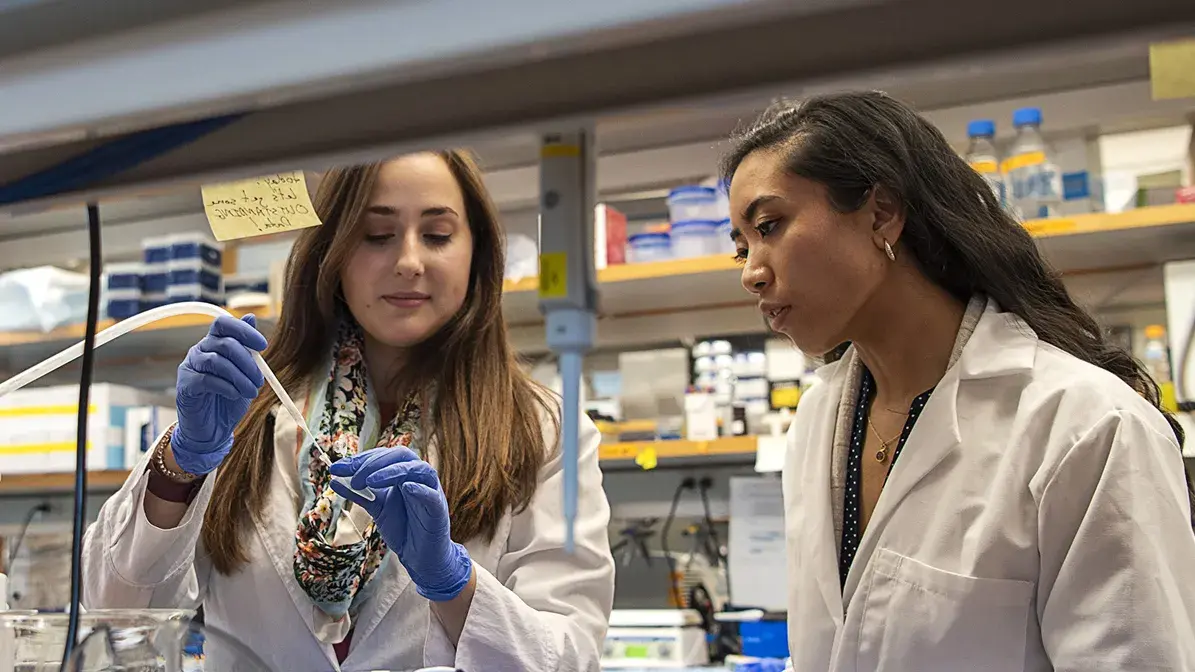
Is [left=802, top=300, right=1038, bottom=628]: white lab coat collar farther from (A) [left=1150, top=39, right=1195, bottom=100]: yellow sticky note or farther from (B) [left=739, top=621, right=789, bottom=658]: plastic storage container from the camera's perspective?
(B) [left=739, top=621, right=789, bottom=658]: plastic storage container

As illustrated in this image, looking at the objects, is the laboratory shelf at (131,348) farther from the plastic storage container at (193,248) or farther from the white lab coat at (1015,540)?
the white lab coat at (1015,540)

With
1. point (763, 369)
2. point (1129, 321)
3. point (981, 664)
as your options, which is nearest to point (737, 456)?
point (763, 369)

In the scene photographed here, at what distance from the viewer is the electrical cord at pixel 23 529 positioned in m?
3.47

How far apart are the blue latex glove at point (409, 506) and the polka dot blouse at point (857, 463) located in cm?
59

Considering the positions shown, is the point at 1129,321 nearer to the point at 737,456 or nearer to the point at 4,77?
the point at 737,456

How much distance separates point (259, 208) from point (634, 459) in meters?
2.13

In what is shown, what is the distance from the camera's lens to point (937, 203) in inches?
57.0

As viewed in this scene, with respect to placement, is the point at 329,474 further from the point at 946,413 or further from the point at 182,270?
the point at 182,270

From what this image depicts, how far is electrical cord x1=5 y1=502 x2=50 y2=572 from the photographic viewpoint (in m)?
3.47

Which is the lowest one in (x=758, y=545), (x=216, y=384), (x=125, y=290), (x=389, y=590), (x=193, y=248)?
(x=758, y=545)

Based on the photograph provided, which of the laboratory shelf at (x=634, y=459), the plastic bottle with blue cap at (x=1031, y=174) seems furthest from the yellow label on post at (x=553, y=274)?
the plastic bottle with blue cap at (x=1031, y=174)

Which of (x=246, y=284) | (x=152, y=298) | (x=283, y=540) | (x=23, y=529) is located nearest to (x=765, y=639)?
(x=283, y=540)

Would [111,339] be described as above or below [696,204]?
below

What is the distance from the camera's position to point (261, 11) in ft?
1.50
